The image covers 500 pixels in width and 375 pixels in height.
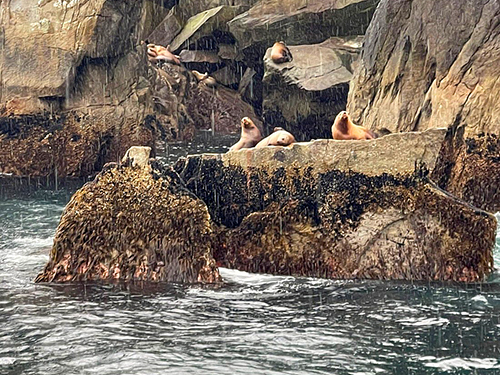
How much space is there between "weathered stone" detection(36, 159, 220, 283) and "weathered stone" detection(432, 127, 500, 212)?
3033 millimetres

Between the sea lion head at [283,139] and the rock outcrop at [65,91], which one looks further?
the rock outcrop at [65,91]

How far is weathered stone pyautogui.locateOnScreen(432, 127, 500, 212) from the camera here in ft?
32.9

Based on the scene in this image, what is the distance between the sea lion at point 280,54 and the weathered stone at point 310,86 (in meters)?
0.10

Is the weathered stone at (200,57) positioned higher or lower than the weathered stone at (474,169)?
higher

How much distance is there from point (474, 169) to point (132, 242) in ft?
13.5

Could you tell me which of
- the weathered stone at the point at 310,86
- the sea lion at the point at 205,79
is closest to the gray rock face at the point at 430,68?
the weathered stone at the point at 310,86

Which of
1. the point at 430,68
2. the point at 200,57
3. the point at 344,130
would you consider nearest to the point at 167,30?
the point at 200,57

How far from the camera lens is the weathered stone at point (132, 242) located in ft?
27.3

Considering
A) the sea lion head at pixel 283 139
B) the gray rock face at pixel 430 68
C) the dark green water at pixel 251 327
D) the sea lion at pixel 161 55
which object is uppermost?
the sea lion at pixel 161 55

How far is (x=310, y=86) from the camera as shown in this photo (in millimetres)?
19750

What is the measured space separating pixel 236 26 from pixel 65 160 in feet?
26.8

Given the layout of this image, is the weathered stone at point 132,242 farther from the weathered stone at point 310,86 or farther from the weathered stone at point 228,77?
the weathered stone at point 228,77

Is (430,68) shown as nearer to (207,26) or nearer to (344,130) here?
(344,130)

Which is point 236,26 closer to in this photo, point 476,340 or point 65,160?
point 65,160
